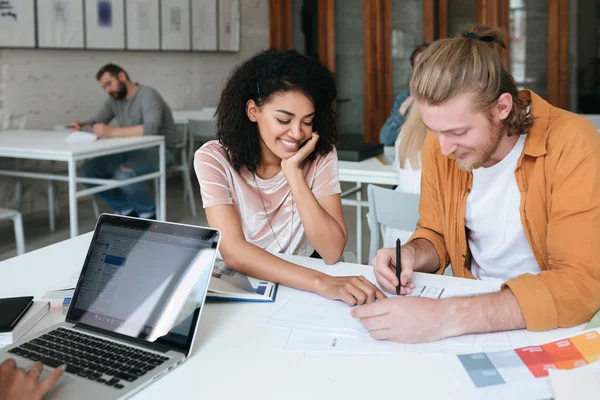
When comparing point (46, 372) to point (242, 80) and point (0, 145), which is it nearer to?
point (242, 80)

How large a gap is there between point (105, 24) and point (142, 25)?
0.49 metres

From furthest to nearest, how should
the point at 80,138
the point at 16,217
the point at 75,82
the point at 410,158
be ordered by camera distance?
the point at 75,82
the point at 80,138
the point at 16,217
the point at 410,158

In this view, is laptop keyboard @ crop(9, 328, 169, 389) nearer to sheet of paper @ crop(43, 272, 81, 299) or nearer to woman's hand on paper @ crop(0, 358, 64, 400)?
woman's hand on paper @ crop(0, 358, 64, 400)

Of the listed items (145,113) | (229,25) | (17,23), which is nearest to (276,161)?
(145,113)

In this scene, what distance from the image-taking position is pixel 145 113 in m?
4.98

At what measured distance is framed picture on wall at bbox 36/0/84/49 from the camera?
16.9 ft

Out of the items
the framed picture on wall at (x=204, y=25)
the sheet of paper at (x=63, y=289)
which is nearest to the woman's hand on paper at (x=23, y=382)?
the sheet of paper at (x=63, y=289)

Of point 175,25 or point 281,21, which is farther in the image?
point 281,21

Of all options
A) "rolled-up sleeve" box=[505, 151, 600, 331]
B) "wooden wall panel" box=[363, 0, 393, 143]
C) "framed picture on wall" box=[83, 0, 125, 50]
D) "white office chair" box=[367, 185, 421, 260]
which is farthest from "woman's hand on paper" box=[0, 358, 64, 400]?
"wooden wall panel" box=[363, 0, 393, 143]

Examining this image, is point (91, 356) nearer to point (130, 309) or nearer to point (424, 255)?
point (130, 309)

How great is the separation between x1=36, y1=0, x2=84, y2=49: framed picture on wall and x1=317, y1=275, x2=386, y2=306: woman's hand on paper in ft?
14.5

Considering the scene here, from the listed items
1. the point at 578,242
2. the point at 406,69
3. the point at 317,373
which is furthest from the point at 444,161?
the point at 406,69

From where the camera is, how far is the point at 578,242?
138cm

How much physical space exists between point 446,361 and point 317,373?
8.5 inches
